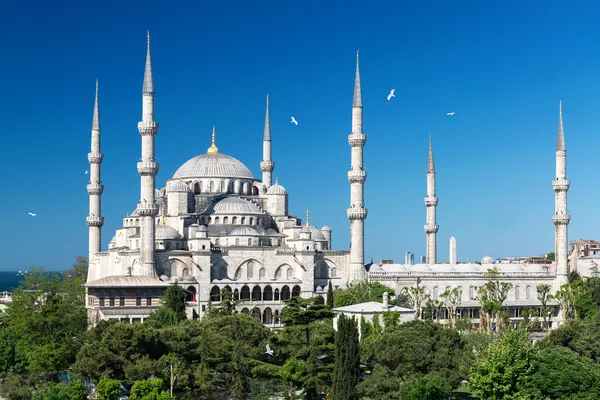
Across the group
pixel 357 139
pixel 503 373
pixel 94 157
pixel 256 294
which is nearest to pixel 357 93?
pixel 357 139

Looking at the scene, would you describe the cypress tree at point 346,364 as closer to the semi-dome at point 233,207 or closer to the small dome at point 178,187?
the semi-dome at point 233,207

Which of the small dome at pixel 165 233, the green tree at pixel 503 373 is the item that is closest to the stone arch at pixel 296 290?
the small dome at pixel 165 233

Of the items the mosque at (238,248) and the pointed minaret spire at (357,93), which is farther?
the pointed minaret spire at (357,93)

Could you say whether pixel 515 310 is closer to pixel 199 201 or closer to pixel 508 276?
pixel 508 276

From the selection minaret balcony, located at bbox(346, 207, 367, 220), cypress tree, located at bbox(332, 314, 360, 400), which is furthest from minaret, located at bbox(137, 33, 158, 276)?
cypress tree, located at bbox(332, 314, 360, 400)

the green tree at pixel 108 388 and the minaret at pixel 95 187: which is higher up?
the minaret at pixel 95 187

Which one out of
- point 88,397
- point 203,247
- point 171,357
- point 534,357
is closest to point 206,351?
point 171,357

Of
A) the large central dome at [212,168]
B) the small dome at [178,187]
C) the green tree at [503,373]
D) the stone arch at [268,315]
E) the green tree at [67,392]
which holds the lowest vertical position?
the green tree at [67,392]
